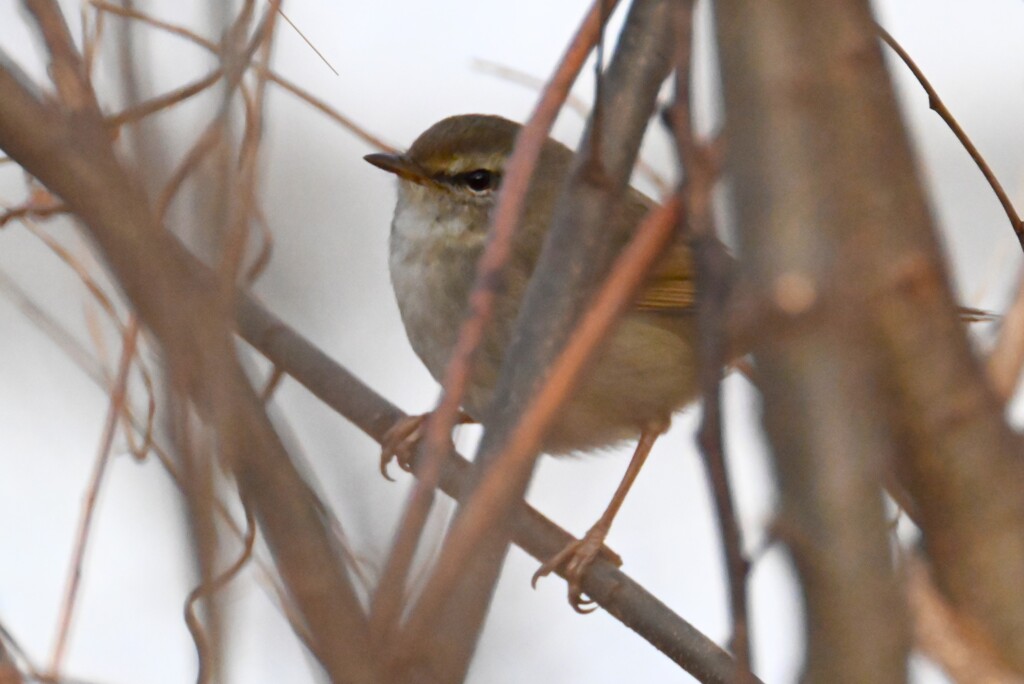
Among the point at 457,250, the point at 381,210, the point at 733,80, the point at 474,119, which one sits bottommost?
the point at 733,80

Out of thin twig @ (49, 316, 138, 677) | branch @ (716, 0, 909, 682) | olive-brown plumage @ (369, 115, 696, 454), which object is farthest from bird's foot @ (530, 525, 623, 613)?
branch @ (716, 0, 909, 682)

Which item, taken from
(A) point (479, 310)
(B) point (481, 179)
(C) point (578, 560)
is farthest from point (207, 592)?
(B) point (481, 179)

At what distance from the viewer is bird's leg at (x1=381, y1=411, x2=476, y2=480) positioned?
2.97 meters

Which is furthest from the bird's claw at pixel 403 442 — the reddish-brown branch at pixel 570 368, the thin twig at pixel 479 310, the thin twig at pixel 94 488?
the reddish-brown branch at pixel 570 368

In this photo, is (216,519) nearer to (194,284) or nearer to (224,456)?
(224,456)

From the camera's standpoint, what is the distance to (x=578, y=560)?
3.04 meters

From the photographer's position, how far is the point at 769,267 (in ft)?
2.49

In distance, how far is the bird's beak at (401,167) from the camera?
338 centimetres

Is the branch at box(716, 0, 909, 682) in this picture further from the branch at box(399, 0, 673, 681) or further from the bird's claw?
the bird's claw

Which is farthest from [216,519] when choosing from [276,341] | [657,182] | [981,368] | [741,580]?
[657,182]

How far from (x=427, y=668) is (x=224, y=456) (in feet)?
0.70

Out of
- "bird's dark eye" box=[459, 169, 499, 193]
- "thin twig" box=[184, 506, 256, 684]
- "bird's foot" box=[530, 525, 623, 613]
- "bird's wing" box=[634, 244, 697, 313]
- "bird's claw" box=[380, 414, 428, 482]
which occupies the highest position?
"bird's dark eye" box=[459, 169, 499, 193]

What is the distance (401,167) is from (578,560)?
1.18 m

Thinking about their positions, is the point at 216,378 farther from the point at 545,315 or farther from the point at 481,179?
the point at 481,179
